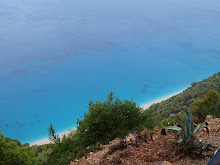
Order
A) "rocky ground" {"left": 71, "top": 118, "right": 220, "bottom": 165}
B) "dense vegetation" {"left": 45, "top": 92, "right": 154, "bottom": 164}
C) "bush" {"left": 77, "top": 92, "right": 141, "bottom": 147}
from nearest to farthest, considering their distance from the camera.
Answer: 1. "rocky ground" {"left": 71, "top": 118, "right": 220, "bottom": 165}
2. "dense vegetation" {"left": 45, "top": 92, "right": 154, "bottom": 164}
3. "bush" {"left": 77, "top": 92, "right": 141, "bottom": 147}

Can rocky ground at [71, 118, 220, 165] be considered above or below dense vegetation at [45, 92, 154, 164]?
below

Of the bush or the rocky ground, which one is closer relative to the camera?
the rocky ground

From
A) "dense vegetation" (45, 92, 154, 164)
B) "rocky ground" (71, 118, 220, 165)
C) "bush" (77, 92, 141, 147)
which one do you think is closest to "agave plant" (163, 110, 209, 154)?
"rocky ground" (71, 118, 220, 165)

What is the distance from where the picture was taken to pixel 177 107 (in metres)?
45.0

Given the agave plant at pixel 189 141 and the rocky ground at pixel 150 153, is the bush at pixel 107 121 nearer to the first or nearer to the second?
the rocky ground at pixel 150 153

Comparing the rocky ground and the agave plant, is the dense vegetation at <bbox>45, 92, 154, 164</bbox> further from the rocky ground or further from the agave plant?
the agave plant

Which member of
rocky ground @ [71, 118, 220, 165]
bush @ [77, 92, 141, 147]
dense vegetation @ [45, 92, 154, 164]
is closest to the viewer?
rocky ground @ [71, 118, 220, 165]

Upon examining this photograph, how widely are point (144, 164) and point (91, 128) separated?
25.3 feet

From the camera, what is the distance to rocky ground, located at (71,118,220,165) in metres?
4.76

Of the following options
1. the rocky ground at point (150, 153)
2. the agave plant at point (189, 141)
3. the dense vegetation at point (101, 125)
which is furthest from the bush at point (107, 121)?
the agave plant at point (189, 141)

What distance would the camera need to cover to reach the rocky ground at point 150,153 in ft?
15.6

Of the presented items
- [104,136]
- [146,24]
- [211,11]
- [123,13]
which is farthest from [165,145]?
[211,11]

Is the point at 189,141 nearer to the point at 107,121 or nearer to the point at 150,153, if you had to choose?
the point at 150,153

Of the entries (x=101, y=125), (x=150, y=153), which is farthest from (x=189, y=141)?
(x=101, y=125)
